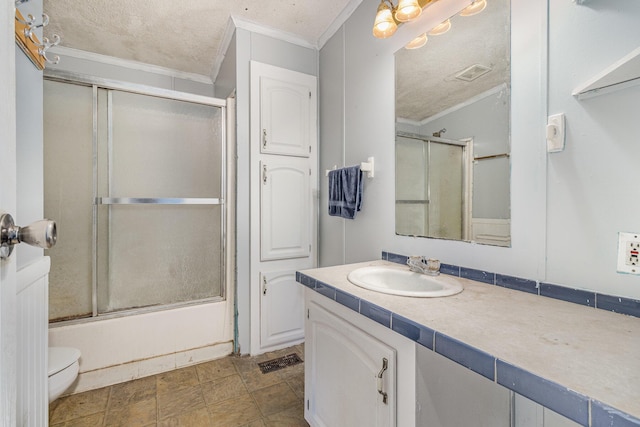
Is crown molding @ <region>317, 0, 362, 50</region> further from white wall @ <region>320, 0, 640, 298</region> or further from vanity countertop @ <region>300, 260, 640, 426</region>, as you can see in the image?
vanity countertop @ <region>300, 260, 640, 426</region>

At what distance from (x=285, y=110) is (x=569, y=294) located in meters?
2.02

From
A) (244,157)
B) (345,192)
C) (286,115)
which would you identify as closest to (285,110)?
(286,115)

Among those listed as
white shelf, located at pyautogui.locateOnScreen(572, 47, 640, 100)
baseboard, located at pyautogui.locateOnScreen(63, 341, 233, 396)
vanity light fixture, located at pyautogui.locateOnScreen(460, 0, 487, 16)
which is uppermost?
vanity light fixture, located at pyautogui.locateOnScreen(460, 0, 487, 16)

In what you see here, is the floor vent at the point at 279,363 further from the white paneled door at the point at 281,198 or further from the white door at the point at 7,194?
the white door at the point at 7,194

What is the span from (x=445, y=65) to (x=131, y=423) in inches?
95.2

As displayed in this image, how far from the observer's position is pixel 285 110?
2.22m

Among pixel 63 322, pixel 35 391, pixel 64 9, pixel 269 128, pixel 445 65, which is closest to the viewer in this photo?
pixel 35 391

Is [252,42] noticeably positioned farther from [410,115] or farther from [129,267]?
[129,267]

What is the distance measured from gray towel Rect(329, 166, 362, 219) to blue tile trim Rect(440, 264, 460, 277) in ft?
2.21

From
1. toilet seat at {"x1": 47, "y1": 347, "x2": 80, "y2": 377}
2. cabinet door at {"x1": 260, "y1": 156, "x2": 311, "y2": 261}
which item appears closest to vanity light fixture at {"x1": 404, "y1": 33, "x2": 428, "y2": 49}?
cabinet door at {"x1": 260, "y1": 156, "x2": 311, "y2": 261}

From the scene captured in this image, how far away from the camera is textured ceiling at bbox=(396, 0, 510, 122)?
1141 millimetres

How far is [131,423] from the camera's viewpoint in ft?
4.78

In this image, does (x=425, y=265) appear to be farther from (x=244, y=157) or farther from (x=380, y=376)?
(x=244, y=157)

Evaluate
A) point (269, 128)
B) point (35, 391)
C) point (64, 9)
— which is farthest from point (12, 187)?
point (64, 9)
